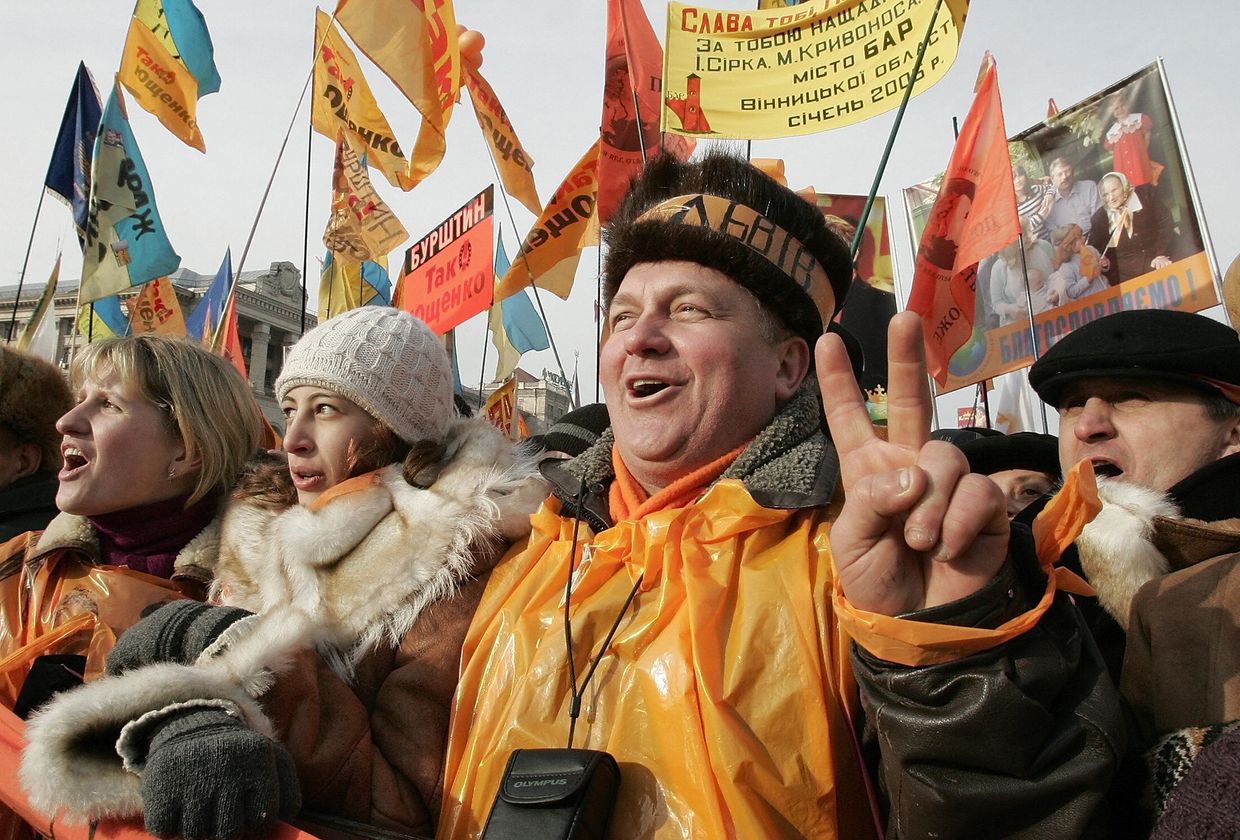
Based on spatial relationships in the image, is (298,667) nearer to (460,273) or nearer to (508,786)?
(508,786)

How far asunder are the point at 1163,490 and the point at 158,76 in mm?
7441

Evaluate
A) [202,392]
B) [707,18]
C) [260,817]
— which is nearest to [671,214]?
[260,817]

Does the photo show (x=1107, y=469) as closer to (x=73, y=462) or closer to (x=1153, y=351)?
(x=1153, y=351)

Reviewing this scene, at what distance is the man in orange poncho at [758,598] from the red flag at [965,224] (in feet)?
10.3

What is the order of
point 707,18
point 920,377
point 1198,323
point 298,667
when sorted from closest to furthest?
point 920,377
point 298,667
point 1198,323
point 707,18

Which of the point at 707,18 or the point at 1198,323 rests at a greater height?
the point at 707,18

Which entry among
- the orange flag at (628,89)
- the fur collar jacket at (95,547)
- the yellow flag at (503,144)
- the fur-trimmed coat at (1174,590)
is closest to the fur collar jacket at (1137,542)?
the fur-trimmed coat at (1174,590)

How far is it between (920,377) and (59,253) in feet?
28.6

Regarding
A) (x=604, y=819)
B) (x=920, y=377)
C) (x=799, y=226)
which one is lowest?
(x=604, y=819)

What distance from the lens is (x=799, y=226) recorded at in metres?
2.08

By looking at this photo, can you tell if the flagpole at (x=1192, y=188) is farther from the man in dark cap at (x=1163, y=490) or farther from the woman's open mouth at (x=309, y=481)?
the woman's open mouth at (x=309, y=481)

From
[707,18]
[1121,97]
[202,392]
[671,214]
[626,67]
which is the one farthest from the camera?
[626,67]

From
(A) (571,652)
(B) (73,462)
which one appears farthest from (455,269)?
(A) (571,652)

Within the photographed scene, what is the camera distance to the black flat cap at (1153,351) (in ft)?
6.74
